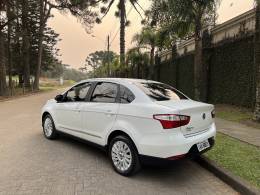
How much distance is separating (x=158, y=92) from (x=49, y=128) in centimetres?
338

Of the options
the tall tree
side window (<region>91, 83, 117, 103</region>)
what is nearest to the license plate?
side window (<region>91, 83, 117, 103</region>)

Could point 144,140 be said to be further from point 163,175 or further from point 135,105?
point 163,175

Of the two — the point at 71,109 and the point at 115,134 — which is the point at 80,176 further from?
the point at 71,109

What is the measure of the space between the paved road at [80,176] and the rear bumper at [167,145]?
54 cm

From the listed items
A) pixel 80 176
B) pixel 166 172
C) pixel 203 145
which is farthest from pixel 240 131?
pixel 80 176

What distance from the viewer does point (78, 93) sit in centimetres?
598

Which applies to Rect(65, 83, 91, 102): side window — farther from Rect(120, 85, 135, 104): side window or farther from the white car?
Rect(120, 85, 135, 104): side window

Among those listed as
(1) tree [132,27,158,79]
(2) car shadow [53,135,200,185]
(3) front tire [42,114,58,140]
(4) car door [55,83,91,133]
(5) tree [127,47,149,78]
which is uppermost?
(1) tree [132,27,158,79]

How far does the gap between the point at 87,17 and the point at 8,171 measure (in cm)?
2557

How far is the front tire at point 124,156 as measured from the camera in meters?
4.36

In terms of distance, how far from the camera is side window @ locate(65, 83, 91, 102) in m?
5.72

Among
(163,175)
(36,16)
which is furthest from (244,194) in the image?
(36,16)

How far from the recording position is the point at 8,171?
456cm

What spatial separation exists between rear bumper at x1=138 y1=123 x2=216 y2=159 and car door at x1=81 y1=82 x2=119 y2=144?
87 centimetres
